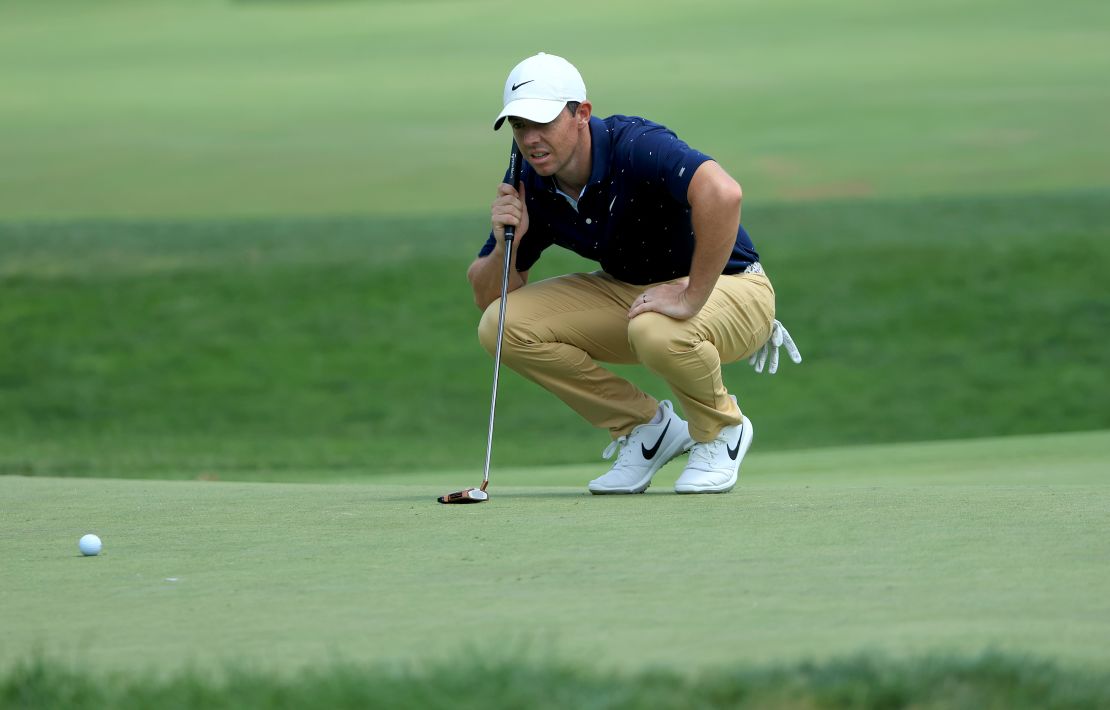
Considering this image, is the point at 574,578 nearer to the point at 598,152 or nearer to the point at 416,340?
the point at 598,152

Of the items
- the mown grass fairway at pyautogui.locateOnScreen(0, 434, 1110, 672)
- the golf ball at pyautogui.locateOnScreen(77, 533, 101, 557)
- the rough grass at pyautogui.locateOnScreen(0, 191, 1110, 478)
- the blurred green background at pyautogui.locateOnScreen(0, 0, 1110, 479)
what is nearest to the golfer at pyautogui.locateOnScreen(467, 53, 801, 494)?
the mown grass fairway at pyautogui.locateOnScreen(0, 434, 1110, 672)

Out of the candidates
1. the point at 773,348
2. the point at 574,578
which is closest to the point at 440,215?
the point at 773,348

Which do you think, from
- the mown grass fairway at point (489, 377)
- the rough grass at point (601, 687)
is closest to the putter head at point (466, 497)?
Result: the mown grass fairway at point (489, 377)

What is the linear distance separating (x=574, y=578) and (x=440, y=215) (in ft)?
40.9

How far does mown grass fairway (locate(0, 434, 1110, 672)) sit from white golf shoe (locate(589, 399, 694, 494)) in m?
0.12

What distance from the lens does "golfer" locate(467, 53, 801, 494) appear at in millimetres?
3666

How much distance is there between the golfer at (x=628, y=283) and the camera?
367 cm

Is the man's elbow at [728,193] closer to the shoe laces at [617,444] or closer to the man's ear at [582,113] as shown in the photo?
the man's ear at [582,113]

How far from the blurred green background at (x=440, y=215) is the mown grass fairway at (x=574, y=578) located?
454 cm

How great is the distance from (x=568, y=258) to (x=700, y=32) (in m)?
7.54

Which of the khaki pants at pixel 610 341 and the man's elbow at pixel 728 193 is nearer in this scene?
the man's elbow at pixel 728 193

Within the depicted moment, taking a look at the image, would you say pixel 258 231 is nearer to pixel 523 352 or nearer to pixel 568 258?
pixel 568 258

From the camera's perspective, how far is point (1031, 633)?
1.97 metres

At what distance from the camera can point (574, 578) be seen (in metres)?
2.50
